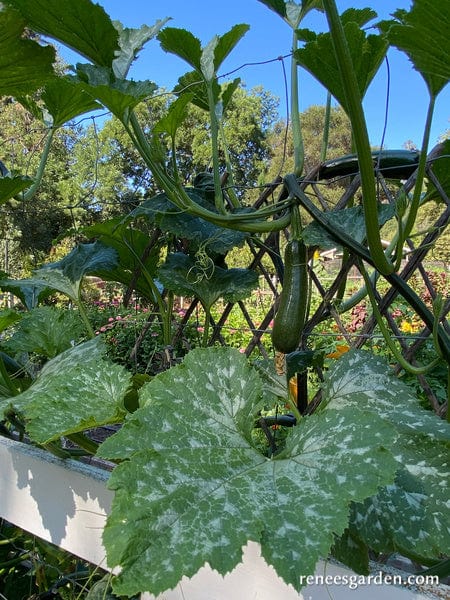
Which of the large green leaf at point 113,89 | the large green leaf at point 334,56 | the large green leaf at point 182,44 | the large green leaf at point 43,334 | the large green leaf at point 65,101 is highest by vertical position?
the large green leaf at point 182,44

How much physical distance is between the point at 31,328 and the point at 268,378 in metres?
0.47

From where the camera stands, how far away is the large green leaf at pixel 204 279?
86cm

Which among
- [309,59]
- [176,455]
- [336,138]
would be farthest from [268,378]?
[336,138]

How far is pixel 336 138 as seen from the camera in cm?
1434

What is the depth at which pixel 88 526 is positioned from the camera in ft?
2.30

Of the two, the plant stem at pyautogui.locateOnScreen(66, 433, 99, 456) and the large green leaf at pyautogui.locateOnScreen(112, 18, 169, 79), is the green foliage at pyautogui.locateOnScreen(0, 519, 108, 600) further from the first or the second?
the large green leaf at pyautogui.locateOnScreen(112, 18, 169, 79)

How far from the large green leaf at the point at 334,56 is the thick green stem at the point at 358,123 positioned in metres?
0.09

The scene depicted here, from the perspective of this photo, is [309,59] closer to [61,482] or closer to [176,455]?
[176,455]

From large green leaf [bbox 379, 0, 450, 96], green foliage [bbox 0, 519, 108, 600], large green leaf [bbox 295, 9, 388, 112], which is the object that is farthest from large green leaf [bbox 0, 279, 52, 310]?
large green leaf [bbox 379, 0, 450, 96]

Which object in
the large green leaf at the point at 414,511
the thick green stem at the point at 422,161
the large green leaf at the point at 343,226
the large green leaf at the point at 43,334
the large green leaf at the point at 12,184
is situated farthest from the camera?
the large green leaf at the point at 43,334

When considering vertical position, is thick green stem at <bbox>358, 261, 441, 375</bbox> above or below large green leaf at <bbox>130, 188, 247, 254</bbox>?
below

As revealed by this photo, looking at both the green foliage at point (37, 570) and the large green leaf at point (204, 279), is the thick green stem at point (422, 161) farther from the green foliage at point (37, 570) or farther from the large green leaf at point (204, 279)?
the green foliage at point (37, 570)

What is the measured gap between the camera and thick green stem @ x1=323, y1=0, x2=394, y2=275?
0.42 meters

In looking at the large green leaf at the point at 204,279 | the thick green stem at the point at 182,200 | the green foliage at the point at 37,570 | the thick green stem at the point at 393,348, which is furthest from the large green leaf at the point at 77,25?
the green foliage at the point at 37,570
